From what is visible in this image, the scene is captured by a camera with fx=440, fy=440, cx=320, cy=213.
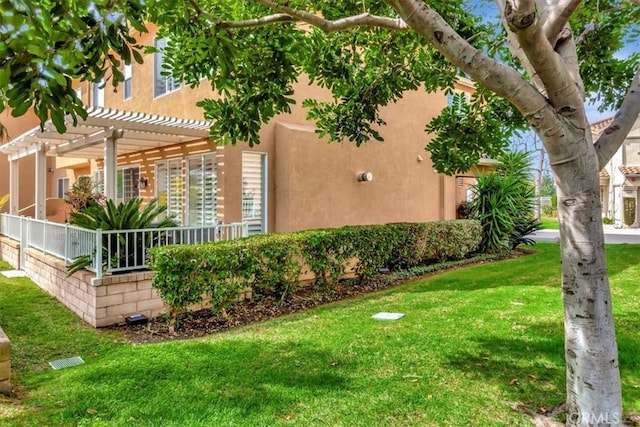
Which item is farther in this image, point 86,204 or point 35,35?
point 86,204

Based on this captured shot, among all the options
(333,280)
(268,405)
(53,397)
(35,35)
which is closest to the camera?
(35,35)

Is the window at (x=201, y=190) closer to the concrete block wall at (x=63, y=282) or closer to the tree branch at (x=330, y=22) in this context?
the concrete block wall at (x=63, y=282)

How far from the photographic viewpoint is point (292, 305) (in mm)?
9281

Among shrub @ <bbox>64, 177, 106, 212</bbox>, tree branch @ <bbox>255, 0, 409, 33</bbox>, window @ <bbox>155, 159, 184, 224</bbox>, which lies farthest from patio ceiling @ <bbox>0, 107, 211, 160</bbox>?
tree branch @ <bbox>255, 0, 409, 33</bbox>

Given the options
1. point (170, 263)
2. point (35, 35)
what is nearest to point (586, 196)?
point (35, 35)

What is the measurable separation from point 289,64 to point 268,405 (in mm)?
4480

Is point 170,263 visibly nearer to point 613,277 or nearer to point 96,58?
point 96,58

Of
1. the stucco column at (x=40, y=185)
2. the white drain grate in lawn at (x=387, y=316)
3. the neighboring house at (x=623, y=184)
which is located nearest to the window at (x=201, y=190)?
the stucco column at (x=40, y=185)

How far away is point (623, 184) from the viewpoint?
32.2 m

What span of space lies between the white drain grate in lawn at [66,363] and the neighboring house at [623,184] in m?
33.1

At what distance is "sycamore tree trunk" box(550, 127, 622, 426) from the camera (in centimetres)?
353

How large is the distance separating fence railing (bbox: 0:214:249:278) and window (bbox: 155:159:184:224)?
3.60 meters

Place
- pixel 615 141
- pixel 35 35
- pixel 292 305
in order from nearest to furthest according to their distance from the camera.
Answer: pixel 35 35 < pixel 615 141 < pixel 292 305

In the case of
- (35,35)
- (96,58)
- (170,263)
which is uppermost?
(96,58)
